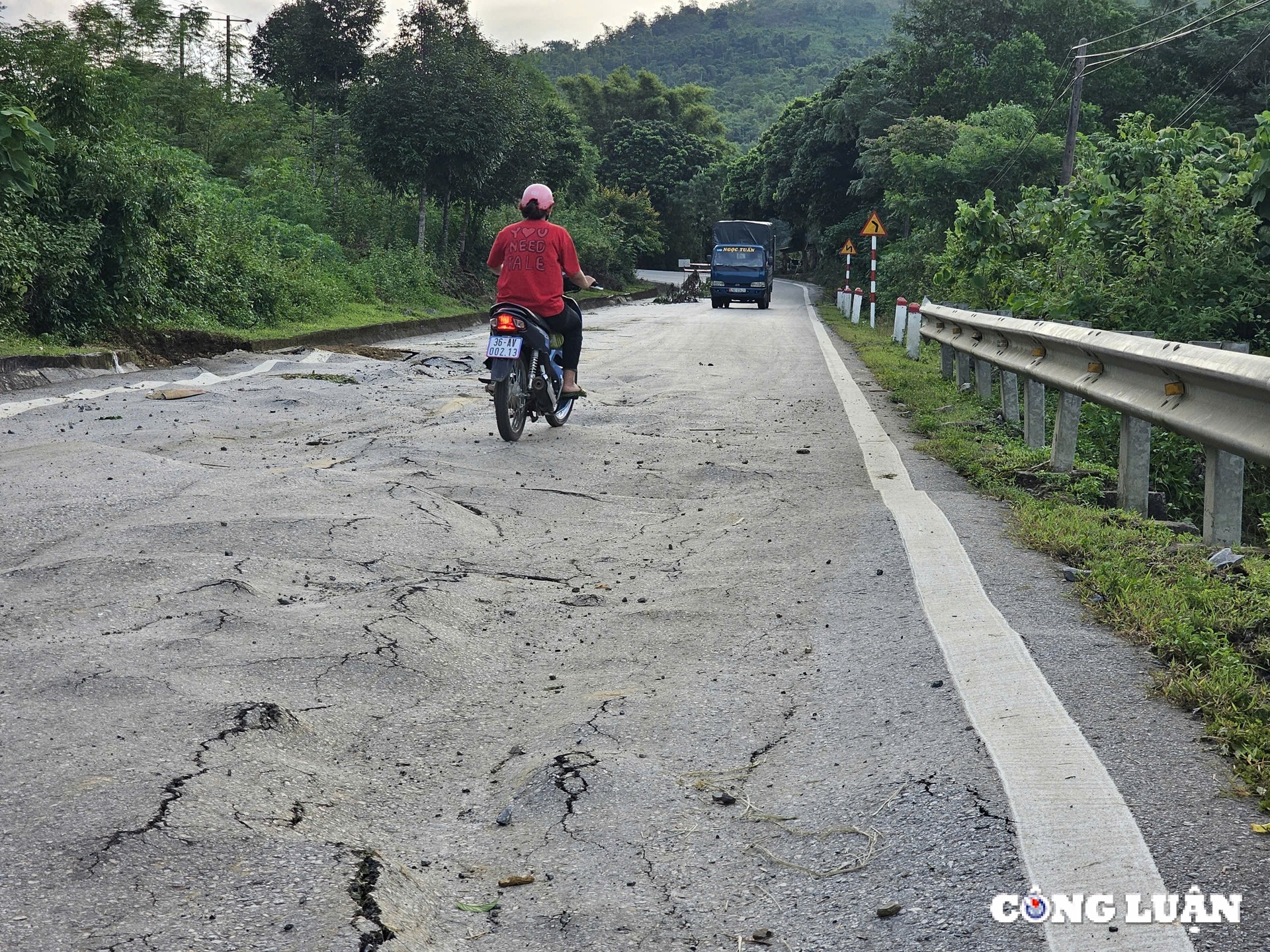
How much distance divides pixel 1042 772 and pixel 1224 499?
105 inches

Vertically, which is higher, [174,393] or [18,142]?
[18,142]

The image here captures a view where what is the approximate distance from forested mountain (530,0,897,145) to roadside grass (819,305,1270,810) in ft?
477

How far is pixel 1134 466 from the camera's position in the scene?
19.0 feet

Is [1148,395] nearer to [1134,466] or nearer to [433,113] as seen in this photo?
[1134,466]

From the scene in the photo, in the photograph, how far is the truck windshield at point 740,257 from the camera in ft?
130

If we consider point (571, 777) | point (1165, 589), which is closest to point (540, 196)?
point (1165, 589)

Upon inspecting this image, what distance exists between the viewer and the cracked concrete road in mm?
2287

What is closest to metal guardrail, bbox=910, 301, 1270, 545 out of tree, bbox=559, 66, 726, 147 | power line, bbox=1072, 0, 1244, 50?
power line, bbox=1072, 0, 1244, 50

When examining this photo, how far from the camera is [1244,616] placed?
3768mm

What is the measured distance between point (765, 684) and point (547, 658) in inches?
29.4

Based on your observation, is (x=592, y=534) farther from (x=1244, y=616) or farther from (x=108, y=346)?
(x=108, y=346)

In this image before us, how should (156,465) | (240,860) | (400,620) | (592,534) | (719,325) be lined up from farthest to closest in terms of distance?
(719,325) < (156,465) < (592,534) < (400,620) < (240,860)

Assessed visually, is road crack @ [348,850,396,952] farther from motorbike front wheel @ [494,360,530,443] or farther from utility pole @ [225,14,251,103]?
utility pole @ [225,14,251,103]

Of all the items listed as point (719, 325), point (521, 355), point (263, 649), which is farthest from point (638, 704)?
point (719, 325)
